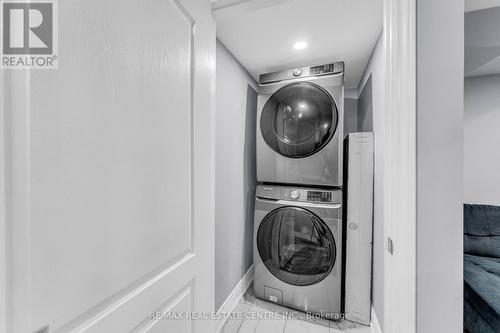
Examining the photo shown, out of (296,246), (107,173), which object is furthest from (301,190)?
(107,173)

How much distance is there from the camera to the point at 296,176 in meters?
1.94

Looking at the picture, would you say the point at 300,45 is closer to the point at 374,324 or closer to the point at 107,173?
the point at 107,173

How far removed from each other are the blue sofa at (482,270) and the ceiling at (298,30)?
1.72 metres

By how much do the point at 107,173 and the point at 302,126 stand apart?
1.65 metres

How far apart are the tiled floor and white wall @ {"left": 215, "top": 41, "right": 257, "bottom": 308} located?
0.73 ft

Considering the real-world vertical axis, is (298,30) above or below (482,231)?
above

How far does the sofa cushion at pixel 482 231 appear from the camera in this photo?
188 cm

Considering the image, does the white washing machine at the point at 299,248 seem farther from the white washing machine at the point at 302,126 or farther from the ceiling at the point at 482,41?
the ceiling at the point at 482,41

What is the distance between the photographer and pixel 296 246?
1.96 metres

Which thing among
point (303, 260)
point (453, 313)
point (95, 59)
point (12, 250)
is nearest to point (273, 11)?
point (95, 59)

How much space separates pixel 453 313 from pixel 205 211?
104cm

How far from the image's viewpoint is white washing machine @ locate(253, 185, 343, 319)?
1.77 metres

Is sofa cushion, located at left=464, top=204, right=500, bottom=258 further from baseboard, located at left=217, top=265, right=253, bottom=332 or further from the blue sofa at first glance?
baseboard, located at left=217, top=265, right=253, bottom=332

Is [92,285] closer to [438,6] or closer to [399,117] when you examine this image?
[399,117]
